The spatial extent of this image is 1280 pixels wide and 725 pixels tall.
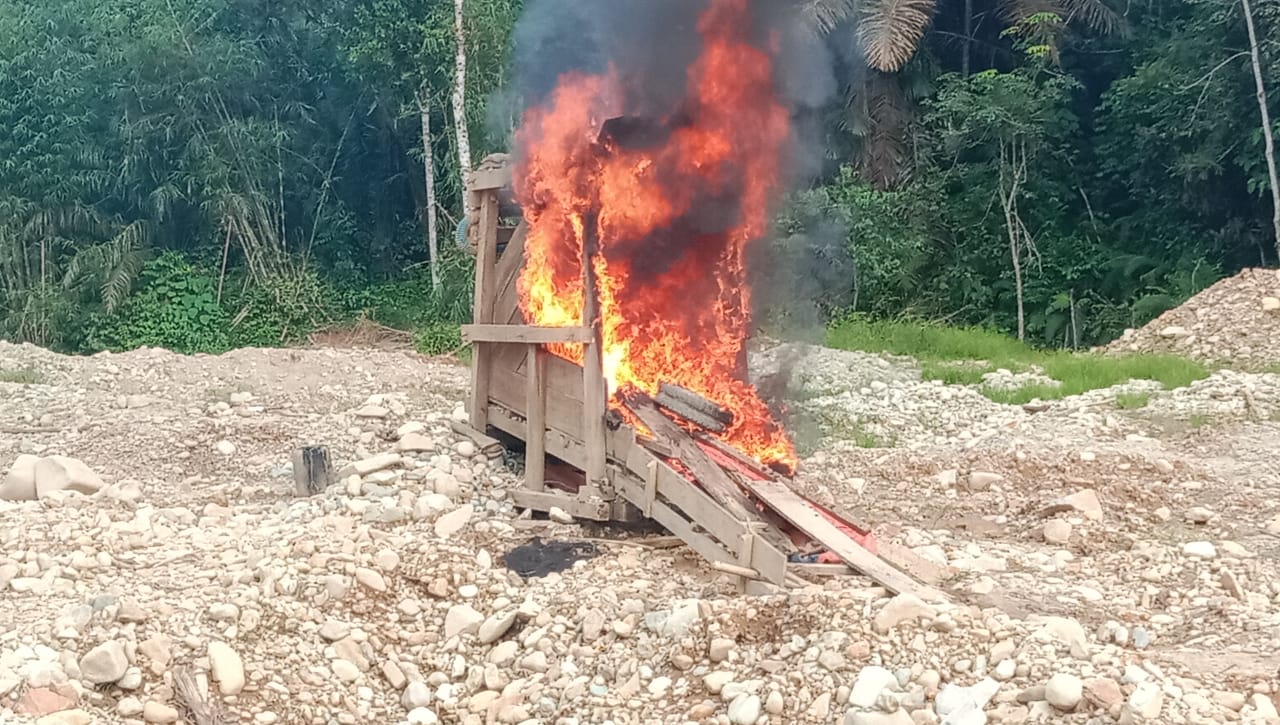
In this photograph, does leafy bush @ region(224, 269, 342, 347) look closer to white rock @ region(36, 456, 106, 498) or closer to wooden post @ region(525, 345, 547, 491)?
white rock @ region(36, 456, 106, 498)

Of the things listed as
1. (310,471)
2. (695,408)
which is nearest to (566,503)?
(695,408)

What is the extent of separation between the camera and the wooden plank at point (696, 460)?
236 inches

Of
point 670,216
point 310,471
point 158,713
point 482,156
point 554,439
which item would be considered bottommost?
point 158,713

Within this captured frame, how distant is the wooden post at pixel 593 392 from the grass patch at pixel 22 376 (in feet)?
26.2

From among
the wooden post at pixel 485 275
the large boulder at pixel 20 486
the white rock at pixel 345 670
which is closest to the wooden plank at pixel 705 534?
the white rock at pixel 345 670

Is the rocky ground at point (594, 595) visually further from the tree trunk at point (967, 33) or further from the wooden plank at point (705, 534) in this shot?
the tree trunk at point (967, 33)

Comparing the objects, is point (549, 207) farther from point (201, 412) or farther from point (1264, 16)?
point (1264, 16)

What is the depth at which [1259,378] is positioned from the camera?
37.6 feet

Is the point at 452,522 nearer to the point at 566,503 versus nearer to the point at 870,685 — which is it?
the point at 566,503

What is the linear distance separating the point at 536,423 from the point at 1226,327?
10477 millimetres

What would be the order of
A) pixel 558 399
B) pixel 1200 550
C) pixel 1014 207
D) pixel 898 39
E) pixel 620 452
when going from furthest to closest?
pixel 1014 207, pixel 898 39, pixel 558 399, pixel 620 452, pixel 1200 550

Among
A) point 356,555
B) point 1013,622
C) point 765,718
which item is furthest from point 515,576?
point 1013,622

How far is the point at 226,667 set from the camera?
205 inches

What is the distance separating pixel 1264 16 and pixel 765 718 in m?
16.1
